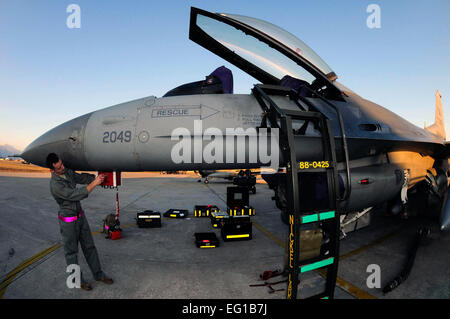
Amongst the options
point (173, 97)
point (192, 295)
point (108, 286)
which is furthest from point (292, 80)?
point (108, 286)

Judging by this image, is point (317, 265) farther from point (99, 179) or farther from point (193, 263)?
point (99, 179)

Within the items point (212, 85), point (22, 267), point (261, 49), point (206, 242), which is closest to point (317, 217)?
point (212, 85)

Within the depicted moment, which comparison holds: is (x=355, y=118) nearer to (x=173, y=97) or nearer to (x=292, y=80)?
(x=292, y=80)

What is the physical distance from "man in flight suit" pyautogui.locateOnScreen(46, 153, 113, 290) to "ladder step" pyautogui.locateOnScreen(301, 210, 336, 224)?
2597mm

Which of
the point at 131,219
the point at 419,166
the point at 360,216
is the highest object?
the point at 419,166

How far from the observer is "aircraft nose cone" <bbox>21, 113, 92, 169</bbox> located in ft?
10.5

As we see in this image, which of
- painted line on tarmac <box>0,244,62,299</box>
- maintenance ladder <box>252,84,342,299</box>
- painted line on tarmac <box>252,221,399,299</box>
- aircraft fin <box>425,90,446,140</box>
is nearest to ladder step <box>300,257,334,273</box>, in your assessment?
maintenance ladder <box>252,84,342,299</box>

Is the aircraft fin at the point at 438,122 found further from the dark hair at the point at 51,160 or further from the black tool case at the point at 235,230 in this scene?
the dark hair at the point at 51,160

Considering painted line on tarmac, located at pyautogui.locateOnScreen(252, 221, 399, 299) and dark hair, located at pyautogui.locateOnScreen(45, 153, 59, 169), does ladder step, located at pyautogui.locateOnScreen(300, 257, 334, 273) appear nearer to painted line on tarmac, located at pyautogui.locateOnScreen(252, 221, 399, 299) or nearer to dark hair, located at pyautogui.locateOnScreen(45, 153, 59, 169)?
painted line on tarmac, located at pyautogui.locateOnScreen(252, 221, 399, 299)

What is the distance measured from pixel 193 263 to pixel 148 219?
2.60 m

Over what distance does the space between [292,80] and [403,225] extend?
201 inches

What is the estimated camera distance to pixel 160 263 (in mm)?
3828

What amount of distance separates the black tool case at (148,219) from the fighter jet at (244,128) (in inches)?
118

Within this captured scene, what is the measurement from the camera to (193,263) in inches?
151
